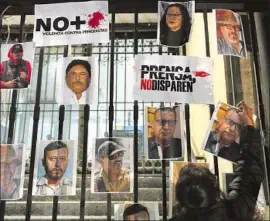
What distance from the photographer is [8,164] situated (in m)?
1.45

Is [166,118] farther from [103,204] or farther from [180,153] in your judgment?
[103,204]

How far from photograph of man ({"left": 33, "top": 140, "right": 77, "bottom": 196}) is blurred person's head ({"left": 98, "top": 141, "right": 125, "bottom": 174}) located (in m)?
0.11

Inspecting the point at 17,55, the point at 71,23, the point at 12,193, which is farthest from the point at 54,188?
the point at 71,23

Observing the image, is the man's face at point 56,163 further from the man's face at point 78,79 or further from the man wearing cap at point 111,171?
the man's face at point 78,79

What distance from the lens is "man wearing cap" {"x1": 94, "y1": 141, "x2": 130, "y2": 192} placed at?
1434mm

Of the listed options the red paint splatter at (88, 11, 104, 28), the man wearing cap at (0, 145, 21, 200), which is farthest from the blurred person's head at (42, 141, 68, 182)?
the red paint splatter at (88, 11, 104, 28)

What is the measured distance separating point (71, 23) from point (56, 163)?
625 mm

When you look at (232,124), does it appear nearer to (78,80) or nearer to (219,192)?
(219,192)

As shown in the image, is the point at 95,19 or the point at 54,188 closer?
the point at 54,188

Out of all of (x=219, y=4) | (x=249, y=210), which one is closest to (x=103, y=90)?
(x=219, y=4)

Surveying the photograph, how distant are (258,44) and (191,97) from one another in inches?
16.9

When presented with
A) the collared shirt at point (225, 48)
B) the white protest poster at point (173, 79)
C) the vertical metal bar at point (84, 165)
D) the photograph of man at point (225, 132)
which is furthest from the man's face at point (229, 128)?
the vertical metal bar at point (84, 165)

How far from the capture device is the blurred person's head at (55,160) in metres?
1.45

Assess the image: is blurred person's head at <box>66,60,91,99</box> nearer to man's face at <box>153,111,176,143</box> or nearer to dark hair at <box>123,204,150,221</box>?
man's face at <box>153,111,176,143</box>
